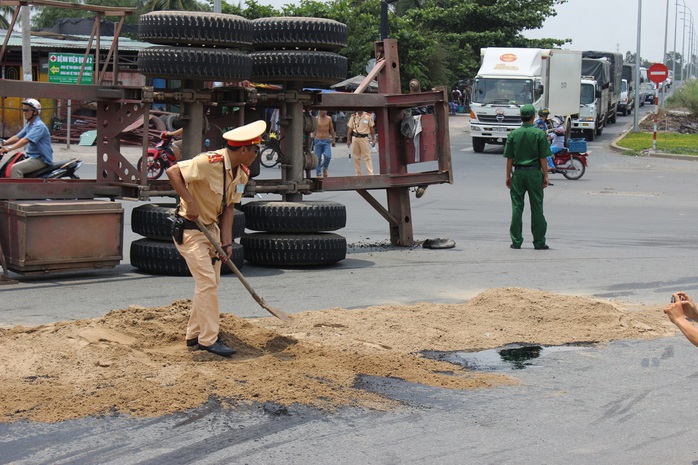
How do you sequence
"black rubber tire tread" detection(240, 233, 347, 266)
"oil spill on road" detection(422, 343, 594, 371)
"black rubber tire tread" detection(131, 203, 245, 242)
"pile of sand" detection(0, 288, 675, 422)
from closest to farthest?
"pile of sand" detection(0, 288, 675, 422), "oil spill on road" detection(422, 343, 594, 371), "black rubber tire tread" detection(131, 203, 245, 242), "black rubber tire tread" detection(240, 233, 347, 266)

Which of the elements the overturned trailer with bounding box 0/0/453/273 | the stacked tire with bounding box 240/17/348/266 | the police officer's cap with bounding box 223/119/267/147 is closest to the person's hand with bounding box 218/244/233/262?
the police officer's cap with bounding box 223/119/267/147

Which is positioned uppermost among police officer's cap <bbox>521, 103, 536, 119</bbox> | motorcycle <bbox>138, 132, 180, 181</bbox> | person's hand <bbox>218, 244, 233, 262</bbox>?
police officer's cap <bbox>521, 103, 536, 119</bbox>

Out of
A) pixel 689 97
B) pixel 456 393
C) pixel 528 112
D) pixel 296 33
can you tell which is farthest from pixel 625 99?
pixel 456 393

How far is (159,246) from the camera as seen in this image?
37.0 ft

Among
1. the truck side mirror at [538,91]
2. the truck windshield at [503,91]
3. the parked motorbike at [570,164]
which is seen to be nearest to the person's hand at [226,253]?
the parked motorbike at [570,164]

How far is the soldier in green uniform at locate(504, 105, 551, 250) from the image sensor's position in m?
13.7

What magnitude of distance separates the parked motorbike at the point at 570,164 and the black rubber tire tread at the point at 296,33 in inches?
596

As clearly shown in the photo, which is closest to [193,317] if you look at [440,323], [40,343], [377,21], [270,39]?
[40,343]

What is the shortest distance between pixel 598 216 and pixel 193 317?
1262 centimetres

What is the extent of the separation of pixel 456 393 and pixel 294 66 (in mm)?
6885

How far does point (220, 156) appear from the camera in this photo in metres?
7.24

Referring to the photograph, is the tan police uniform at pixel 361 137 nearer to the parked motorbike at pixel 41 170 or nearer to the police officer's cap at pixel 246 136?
the parked motorbike at pixel 41 170

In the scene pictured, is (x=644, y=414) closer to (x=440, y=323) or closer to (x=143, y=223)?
(x=440, y=323)

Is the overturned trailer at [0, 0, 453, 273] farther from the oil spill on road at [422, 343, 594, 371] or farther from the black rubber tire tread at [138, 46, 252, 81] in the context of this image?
the oil spill on road at [422, 343, 594, 371]
